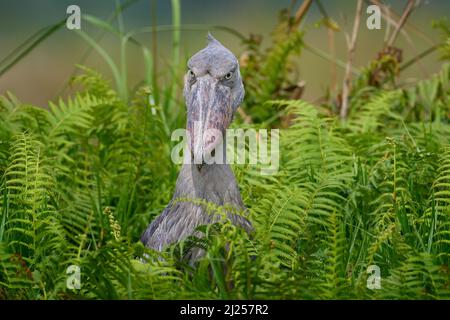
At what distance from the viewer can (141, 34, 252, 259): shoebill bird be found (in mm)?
5043

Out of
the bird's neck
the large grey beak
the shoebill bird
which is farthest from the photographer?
the bird's neck

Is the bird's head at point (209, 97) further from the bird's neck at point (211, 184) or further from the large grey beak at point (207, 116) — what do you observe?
the bird's neck at point (211, 184)

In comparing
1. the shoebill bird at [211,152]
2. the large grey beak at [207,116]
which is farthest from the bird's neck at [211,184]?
the large grey beak at [207,116]

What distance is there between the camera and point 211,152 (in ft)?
16.4

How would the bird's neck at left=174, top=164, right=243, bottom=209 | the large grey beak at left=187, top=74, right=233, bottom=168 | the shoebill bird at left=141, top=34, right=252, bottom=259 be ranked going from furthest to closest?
the bird's neck at left=174, top=164, right=243, bottom=209, the shoebill bird at left=141, top=34, right=252, bottom=259, the large grey beak at left=187, top=74, right=233, bottom=168

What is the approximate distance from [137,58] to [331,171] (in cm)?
574

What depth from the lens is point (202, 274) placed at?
15.1ft

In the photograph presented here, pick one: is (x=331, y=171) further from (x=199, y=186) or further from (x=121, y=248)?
(x=121, y=248)

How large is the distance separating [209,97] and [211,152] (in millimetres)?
309

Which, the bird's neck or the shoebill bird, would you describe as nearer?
the shoebill bird

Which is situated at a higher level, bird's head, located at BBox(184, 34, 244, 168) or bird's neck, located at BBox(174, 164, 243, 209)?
bird's head, located at BBox(184, 34, 244, 168)

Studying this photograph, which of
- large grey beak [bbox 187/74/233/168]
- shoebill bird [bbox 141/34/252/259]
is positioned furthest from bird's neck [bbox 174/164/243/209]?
large grey beak [bbox 187/74/233/168]

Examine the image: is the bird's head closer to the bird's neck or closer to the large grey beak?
the large grey beak
